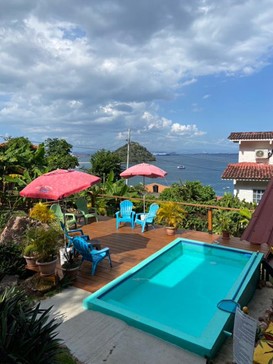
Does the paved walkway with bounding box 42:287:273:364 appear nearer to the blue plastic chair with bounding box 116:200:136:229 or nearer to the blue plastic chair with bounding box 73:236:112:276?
the blue plastic chair with bounding box 73:236:112:276

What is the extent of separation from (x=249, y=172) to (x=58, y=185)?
19.5m

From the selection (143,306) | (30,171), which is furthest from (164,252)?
(30,171)

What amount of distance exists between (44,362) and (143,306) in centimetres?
286

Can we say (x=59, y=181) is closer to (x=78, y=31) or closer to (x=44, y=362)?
(x=44, y=362)

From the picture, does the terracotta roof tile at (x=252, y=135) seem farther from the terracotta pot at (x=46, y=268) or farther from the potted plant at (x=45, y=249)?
the terracotta pot at (x=46, y=268)

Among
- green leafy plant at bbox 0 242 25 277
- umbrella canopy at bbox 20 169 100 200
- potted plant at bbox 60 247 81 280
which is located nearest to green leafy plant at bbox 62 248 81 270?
potted plant at bbox 60 247 81 280

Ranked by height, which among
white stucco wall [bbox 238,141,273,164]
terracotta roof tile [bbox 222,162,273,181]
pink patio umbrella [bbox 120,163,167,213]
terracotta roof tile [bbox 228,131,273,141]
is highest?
terracotta roof tile [bbox 228,131,273,141]

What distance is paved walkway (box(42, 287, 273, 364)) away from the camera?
339cm

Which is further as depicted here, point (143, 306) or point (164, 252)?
point (164, 252)

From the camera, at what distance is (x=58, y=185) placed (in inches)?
228

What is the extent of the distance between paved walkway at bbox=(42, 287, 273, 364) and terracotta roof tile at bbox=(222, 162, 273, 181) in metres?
18.8

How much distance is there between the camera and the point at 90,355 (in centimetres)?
343

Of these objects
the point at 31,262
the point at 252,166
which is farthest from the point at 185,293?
the point at 252,166

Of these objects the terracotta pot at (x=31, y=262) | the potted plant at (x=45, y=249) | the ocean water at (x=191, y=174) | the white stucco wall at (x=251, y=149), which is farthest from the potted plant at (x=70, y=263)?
the white stucco wall at (x=251, y=149)
